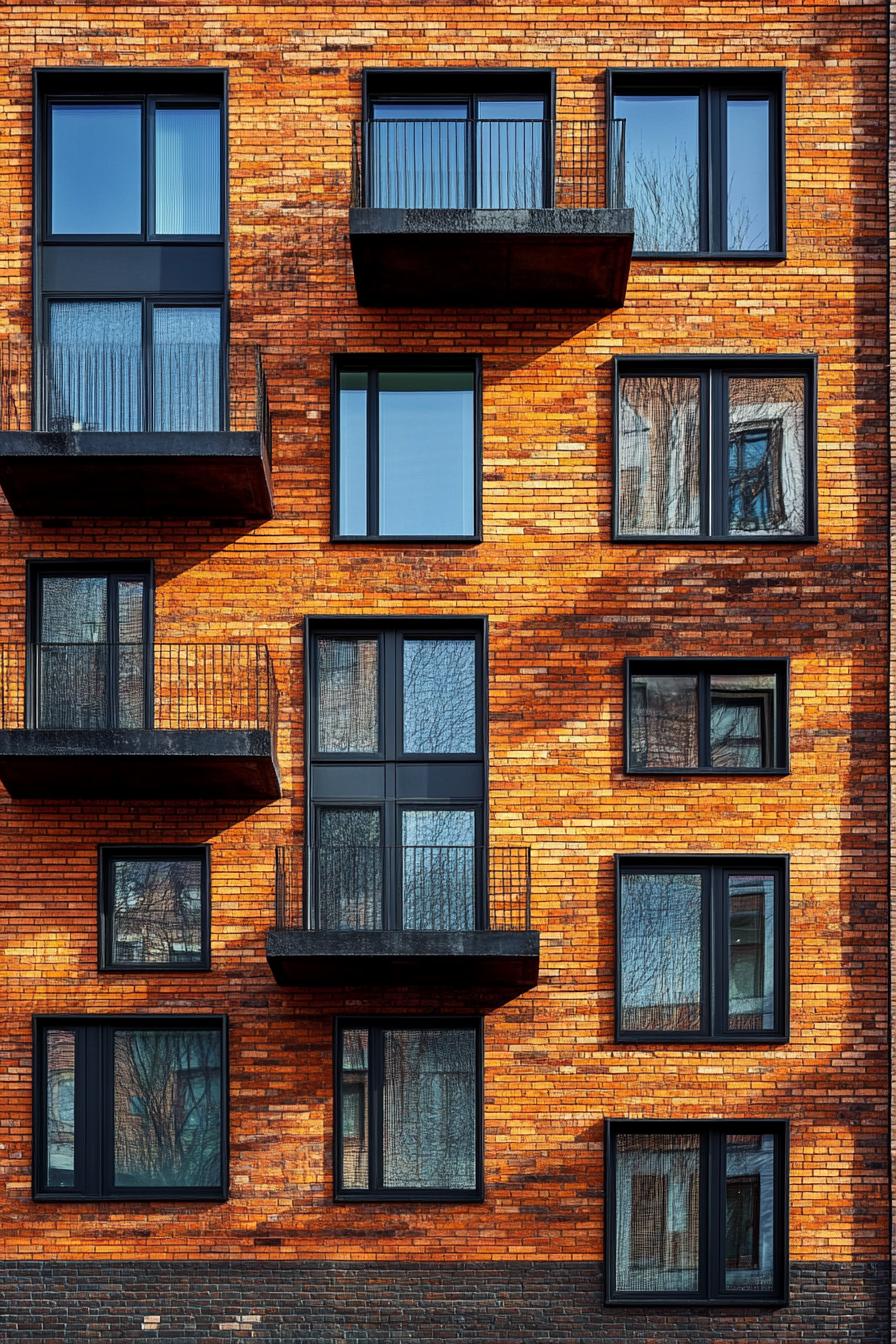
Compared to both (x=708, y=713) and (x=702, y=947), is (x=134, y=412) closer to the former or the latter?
(x=708, y=713)

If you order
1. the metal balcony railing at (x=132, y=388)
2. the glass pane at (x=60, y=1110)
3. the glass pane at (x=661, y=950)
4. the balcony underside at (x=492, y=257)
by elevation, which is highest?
the balcony underside at (x=492, y=257)

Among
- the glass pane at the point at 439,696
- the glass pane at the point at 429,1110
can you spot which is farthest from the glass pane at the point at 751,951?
the glass pane at the point at 439,696

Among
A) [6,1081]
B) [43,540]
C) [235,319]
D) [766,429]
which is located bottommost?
[6,1081]

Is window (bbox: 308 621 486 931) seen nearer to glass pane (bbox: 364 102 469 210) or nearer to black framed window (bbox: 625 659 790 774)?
black framed window (bbox: 625 659 790 774)

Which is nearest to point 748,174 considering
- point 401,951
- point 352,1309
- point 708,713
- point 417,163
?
point 417,163

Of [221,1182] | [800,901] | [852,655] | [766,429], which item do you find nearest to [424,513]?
[766,429]

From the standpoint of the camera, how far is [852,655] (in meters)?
13.9

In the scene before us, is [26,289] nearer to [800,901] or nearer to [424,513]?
[424,513]

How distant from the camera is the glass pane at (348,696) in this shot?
1388cm

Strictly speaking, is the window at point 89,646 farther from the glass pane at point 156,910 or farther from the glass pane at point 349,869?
the glass pane at point 349,869

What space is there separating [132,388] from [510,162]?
453 centimetres

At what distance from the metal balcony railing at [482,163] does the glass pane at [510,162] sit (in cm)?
1

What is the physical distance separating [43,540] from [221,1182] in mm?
6645

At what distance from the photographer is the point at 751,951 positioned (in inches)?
542
